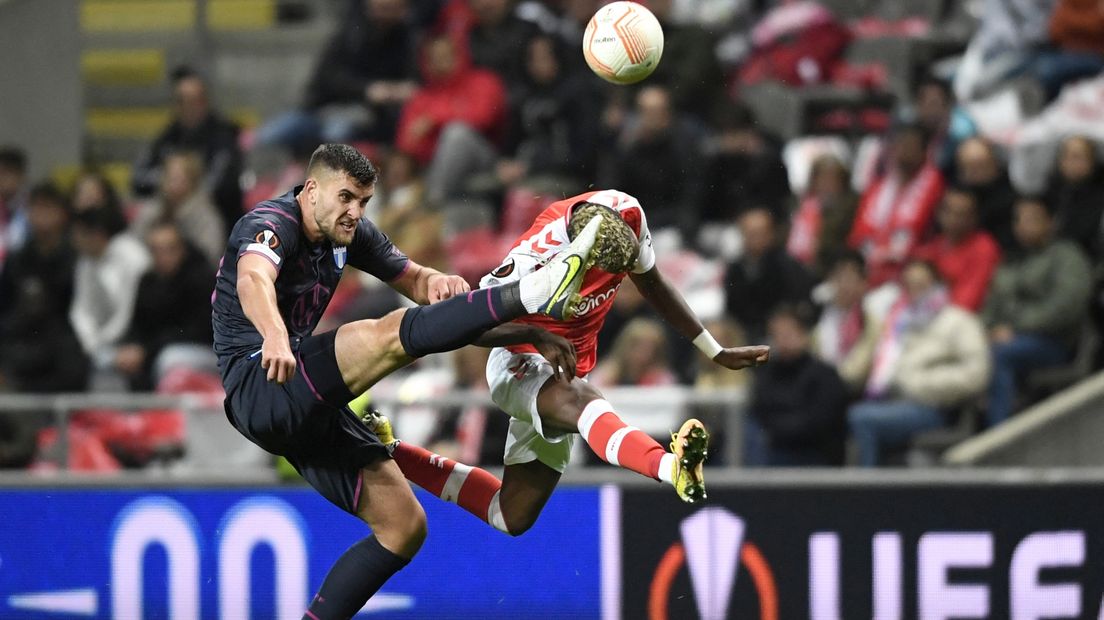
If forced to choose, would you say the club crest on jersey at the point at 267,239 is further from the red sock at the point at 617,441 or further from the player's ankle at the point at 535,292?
the red sock at the point at 617,441

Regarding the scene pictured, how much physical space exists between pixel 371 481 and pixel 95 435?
3.50 meters

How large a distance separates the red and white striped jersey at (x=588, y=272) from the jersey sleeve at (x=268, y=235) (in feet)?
2.57

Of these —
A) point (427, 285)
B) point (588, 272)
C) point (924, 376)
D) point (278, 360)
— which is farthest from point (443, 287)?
point (924, 376)

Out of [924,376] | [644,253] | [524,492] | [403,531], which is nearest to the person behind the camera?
[403,531]

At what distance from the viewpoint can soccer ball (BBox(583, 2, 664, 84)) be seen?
23.4 ft

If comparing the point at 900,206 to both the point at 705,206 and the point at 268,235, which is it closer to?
the point at 705,206

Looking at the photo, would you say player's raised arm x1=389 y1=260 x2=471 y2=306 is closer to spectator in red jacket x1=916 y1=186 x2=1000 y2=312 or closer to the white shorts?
the white shorts

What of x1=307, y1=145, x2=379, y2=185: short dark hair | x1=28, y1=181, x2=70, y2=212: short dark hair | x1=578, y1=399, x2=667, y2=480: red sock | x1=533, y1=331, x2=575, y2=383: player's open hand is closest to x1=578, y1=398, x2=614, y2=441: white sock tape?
x1=578, y1=399, x2=667, y2=480: red sock

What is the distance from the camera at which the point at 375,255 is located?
7.10m

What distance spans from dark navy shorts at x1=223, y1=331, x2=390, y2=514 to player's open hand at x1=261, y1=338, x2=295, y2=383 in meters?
0.38

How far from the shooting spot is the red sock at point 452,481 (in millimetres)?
7473

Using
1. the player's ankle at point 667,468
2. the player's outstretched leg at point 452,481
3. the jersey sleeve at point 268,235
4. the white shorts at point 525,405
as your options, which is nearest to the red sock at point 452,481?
the player's outstretched leg at point 452,481

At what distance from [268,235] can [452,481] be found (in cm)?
156

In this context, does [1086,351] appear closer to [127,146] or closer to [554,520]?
[554,520]
